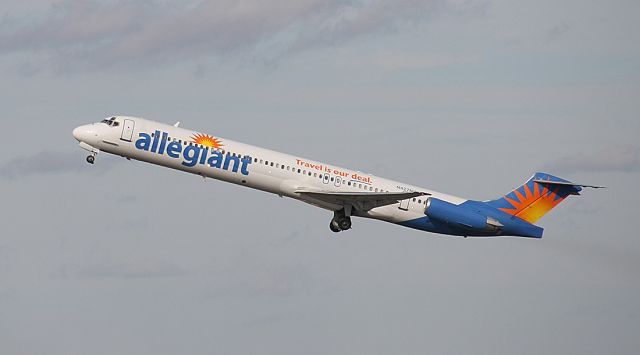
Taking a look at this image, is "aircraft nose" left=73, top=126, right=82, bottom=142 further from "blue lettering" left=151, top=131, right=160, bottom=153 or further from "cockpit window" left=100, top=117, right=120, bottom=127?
"blue lettering" left=151, top=131, right=160, bottom=153

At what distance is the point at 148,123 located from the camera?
233 ft

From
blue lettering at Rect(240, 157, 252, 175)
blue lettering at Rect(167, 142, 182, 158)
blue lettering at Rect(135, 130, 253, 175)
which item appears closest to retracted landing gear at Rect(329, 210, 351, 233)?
blue lettering at Rect(240, 157, 252, 175)

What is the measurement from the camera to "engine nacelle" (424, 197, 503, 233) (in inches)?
2945

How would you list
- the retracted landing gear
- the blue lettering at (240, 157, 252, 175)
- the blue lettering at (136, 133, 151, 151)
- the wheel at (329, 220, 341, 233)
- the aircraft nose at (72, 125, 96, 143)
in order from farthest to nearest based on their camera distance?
1. the wheel at (329, 220, 341, 233)
2. the retracted landing gear
3. the aircraft nose at (72, 125, 96, 143)
4. the blue lettering at (240, 157, 252, 175)
5. the blue lettering at (136, 133, 151, 151)

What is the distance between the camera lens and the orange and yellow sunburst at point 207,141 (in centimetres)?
7069

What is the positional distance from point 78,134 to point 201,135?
7.02 meters

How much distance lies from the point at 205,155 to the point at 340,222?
966 cm

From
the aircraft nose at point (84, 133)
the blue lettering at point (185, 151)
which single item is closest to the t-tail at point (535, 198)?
the blue lettering at point (185, 151)

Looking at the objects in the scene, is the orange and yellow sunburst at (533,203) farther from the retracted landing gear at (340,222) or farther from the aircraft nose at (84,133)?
the aircraft nose at (84,133)

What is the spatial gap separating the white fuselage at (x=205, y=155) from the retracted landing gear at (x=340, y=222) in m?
2.79

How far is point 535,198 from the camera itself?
3076 inches

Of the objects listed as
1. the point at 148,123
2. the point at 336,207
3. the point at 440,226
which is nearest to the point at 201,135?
the point at 148,123

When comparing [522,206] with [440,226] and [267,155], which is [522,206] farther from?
[267,155]

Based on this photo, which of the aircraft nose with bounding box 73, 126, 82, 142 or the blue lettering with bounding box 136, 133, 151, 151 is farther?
the aircraft nose with bounding box 73, 126, 82, 142
